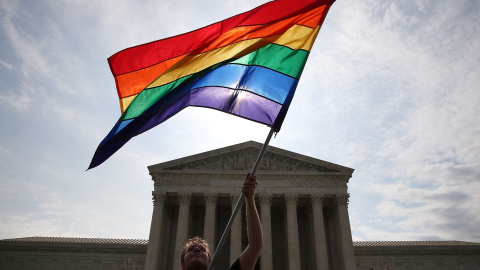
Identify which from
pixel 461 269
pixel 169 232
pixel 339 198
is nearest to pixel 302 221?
pixel 339 198

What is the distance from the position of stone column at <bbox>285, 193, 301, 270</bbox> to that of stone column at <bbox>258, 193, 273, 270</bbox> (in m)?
1.55

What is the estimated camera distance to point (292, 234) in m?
29.5

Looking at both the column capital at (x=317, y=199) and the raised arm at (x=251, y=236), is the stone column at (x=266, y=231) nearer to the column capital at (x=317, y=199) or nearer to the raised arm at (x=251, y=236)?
the column capital at (x=317, y=199)

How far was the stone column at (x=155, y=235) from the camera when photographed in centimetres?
2836

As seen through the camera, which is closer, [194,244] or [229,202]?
[194,244]

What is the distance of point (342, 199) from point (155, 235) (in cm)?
1624

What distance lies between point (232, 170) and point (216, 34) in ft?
83.2

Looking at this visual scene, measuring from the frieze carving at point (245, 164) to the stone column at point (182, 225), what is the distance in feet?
8.57

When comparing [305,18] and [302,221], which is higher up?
[302,221]

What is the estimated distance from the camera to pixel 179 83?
6.32 m

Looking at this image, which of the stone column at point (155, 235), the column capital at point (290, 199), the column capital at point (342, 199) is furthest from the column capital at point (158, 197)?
the column capital at point (342, 199)

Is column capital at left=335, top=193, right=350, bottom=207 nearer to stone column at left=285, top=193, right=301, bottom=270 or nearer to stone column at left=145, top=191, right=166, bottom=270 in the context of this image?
stone column at left=285, top=193, right=301, bottom=270

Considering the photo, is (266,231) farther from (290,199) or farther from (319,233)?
(319,233)

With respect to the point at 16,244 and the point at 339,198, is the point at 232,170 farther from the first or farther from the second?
the point at 16,244
